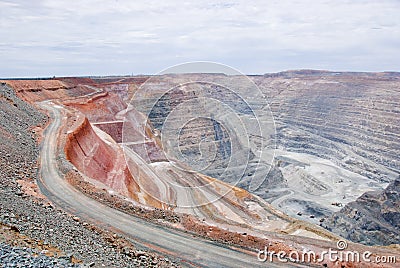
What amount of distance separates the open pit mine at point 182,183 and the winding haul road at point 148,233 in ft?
0.26

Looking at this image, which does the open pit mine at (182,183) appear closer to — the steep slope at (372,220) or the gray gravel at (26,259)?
the steep slope at (372,220)

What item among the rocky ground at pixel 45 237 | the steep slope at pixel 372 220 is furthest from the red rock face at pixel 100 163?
the steep slope at pixel 372 220

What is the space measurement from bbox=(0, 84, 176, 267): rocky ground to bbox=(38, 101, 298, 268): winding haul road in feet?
3.08

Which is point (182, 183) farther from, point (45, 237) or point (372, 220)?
point (45, 237)

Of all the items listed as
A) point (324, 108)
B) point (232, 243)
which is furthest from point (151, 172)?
point (324, 108)

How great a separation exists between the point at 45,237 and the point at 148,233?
554 cm

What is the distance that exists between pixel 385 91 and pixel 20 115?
120m

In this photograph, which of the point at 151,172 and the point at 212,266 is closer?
the point at 212,266

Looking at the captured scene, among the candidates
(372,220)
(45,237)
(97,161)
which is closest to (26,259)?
(45,237)

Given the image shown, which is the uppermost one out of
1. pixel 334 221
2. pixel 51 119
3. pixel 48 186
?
pixel 51 119

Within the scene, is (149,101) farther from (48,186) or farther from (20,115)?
(48,186)

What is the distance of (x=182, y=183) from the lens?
1619 inches

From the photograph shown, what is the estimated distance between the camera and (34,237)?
37.4ft

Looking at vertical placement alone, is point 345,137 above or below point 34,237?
below
